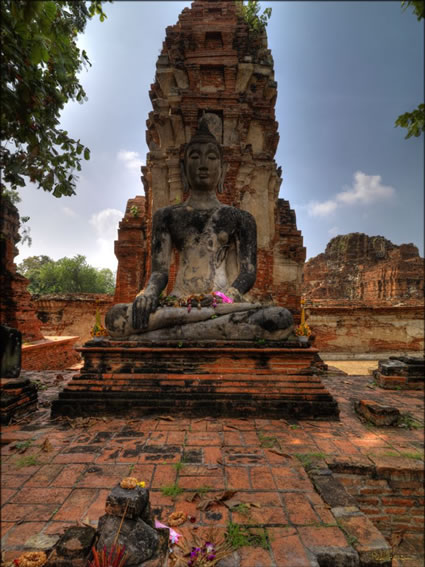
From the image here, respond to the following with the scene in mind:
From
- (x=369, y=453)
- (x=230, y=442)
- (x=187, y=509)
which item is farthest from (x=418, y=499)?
(x=187, y=509)

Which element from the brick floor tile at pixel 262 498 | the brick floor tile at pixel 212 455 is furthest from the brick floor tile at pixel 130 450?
the brick floor tile at pixel 262 498

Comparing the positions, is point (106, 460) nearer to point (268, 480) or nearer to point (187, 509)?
point (187, 509)

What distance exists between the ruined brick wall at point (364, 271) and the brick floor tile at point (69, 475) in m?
17.4

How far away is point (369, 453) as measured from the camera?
269 centimetres

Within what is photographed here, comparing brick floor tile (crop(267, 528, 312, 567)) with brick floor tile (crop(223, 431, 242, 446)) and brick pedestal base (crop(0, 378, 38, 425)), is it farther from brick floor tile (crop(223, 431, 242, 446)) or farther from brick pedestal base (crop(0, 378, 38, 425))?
brick pedestal base (crop(0, 378, 38, 425))

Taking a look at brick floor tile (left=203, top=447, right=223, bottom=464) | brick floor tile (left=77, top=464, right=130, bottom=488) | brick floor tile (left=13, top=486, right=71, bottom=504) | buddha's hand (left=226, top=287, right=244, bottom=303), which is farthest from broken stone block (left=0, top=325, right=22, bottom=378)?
buddha's hand (left=226, top=287, right=244, bottom=303)

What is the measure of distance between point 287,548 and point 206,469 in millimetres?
816

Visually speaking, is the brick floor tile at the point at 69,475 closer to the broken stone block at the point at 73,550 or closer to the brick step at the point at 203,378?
the broken stone block at the point at 73,550

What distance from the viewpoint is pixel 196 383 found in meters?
3.54

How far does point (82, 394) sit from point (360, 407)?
3104mm

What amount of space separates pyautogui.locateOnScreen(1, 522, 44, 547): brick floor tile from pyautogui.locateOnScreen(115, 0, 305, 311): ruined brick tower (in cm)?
638

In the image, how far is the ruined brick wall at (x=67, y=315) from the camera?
47.5 ft

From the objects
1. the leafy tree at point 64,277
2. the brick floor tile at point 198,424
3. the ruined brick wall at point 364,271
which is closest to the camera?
the brick floor tile at point 198,424

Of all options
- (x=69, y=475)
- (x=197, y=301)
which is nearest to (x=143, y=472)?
(x=69, y=475)
